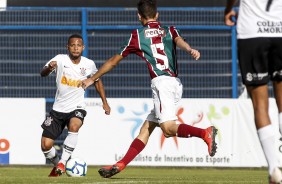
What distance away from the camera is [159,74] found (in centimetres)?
1145

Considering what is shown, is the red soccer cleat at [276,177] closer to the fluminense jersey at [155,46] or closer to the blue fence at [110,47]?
the fluminense jersey at [155,46]

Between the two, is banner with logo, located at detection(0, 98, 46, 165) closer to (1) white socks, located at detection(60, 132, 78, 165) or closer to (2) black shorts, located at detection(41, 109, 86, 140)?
(2) black shorts, located at detection(41, 109, 86, 140)

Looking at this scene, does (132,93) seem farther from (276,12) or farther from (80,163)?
(276,12)

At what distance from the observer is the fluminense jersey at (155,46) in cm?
1146

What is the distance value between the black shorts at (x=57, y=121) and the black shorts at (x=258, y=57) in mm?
6144

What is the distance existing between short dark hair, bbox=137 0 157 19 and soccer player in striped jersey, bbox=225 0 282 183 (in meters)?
3.34

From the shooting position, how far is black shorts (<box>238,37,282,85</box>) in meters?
7.93

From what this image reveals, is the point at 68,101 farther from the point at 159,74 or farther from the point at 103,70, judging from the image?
the point at 103,70

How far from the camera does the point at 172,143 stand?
17906mm

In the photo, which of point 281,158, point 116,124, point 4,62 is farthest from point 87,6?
point 281,158

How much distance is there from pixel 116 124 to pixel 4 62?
3286 millimetres

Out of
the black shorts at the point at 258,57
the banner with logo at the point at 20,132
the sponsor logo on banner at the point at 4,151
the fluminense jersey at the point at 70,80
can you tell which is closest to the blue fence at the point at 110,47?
the banner with logo at the point at 20,132

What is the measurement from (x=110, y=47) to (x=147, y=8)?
8.82m

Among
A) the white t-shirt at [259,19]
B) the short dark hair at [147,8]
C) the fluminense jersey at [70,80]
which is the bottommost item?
the fluminense jersey at [70,80]
